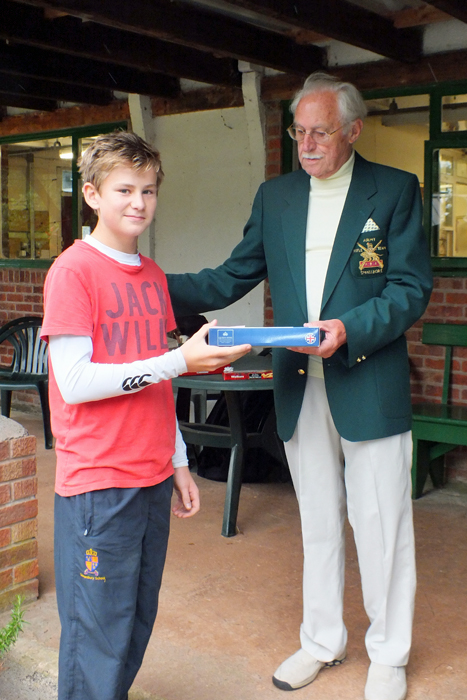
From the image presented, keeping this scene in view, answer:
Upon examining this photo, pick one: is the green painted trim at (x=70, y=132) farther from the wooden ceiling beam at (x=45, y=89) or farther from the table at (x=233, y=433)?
the table at (x=233, y=433)

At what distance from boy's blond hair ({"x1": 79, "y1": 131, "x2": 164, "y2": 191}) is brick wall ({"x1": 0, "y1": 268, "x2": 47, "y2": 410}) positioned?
224 inches

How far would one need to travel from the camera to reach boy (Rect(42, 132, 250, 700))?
5.82ft

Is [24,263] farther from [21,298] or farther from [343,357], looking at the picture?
[343,357]

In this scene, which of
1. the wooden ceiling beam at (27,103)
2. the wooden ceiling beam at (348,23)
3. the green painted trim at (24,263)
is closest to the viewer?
the wooden ceiling beam at (348,23)

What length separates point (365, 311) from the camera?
231 cm

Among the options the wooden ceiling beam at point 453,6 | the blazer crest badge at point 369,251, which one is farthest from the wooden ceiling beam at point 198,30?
the blazer crest badge at point 369,251

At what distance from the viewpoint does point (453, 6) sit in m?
3.70

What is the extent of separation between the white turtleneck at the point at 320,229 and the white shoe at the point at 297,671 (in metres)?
0.98

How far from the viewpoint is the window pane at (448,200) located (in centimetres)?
503

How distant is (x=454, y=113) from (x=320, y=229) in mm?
2923

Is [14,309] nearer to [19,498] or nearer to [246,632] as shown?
[19,498]

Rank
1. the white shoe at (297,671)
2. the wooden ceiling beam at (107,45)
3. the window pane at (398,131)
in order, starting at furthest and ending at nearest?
the window pane at (398,131) < the wooden ceiling beam at (107,45) < the white shoe at (297,671)

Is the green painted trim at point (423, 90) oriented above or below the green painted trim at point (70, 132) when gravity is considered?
below

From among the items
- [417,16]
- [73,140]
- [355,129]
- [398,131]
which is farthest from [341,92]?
[73,140]
